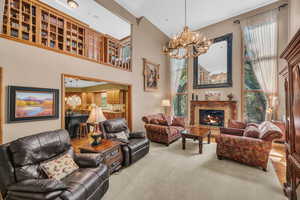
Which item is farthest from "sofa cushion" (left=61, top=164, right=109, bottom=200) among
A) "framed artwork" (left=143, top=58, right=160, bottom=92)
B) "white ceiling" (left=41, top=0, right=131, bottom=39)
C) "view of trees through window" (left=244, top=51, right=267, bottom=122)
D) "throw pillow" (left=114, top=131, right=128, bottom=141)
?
"view of trees through window" (left=244, top=51, right=267, bottom=122)

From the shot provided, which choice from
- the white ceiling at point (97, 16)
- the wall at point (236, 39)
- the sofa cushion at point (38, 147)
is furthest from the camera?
the wall at point (236, 39)

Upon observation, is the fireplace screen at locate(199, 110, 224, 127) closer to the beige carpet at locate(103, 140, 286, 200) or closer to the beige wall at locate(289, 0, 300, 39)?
the beige carpet at locate(103, 140, 286, 200)

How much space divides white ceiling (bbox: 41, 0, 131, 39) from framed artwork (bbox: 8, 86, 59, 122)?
264 cm

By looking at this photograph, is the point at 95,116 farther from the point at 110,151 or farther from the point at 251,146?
the point at 251,146

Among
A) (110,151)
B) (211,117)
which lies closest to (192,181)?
(110,151)

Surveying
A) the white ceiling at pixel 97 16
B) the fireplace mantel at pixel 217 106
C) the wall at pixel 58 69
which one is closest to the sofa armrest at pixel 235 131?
the fireplace mantel at pixel 217 106

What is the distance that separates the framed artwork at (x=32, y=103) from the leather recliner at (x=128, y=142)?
1.18 m

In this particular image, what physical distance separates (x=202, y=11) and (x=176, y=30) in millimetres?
1652

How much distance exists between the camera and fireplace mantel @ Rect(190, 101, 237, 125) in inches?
196

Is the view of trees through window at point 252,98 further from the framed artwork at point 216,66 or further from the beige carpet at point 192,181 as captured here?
the beige carpet at point 192,181

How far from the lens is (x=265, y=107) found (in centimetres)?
455

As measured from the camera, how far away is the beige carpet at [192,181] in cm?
200

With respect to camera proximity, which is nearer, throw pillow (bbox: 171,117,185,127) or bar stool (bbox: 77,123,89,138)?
throw pillow (bbox: 171,117,185,127)

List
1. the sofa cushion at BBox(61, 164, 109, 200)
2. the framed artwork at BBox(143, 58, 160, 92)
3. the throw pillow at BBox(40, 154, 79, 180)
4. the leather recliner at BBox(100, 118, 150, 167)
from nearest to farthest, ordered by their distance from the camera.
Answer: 1. the sofa cushion at BBox(61, 164, 109, 200)
2. the throw pillow at BBox(40, 154, 79, 180)
3. the leather recliner at BBox(100, 118, 150, 167)
4. the framed artwork at BBox(143, 58, 160, 92)
